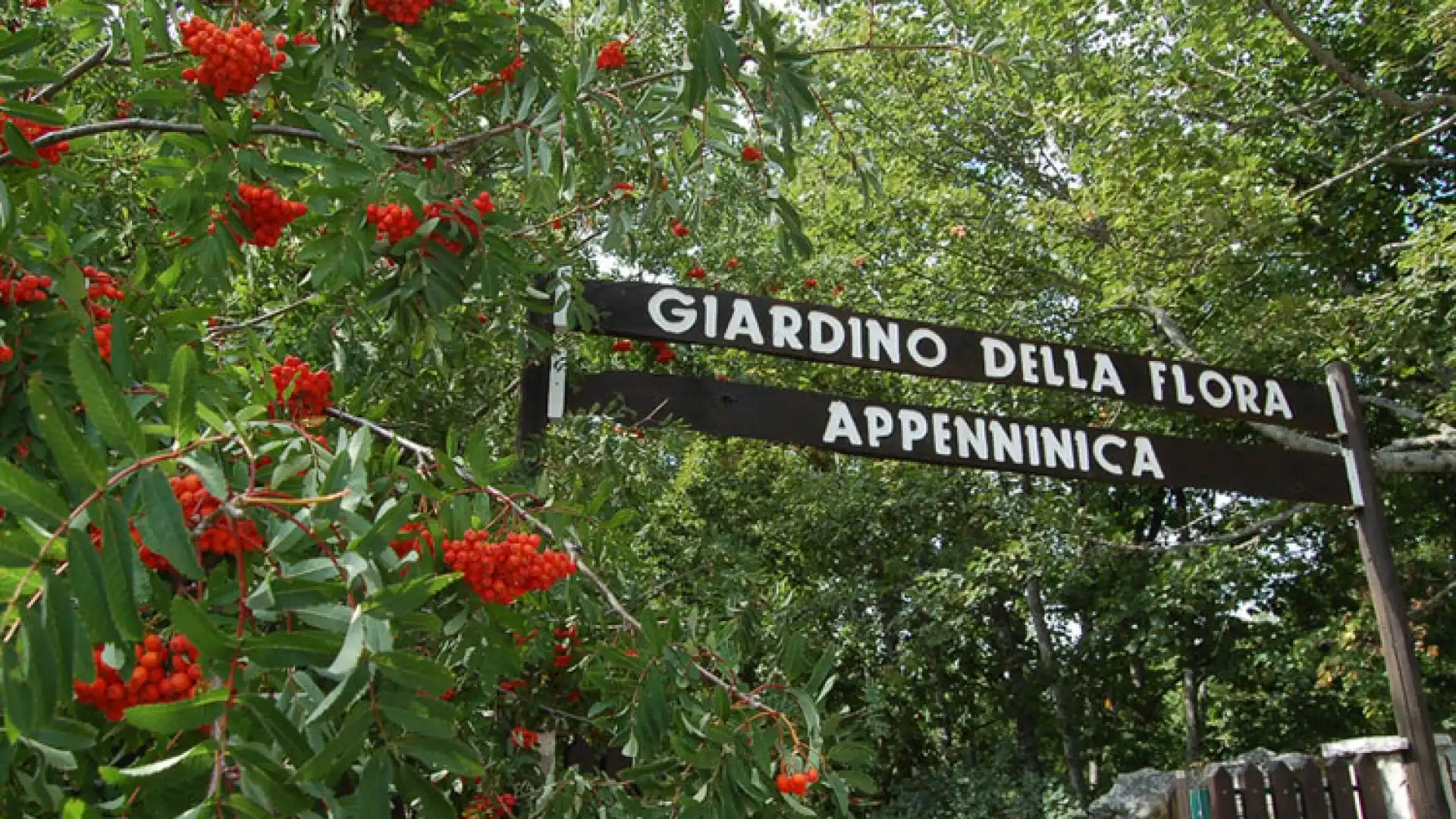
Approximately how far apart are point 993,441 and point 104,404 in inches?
127

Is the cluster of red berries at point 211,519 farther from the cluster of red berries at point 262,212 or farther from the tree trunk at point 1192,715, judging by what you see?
the tree trunk at point 1192,715

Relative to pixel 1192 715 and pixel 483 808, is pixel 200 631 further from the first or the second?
pixel 1192 715

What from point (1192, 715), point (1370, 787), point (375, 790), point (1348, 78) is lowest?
point (375, 790)

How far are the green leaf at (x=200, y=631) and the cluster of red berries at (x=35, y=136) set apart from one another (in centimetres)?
99

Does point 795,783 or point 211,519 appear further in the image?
point 795,783

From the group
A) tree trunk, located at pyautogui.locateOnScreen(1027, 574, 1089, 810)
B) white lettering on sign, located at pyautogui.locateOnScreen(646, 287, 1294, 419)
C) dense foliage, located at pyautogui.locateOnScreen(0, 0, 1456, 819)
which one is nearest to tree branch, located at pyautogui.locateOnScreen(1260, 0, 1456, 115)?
dense foliage, located at pyautogui.locateOnScreen(0, 0, 1456, 819)

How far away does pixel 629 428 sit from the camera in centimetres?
362

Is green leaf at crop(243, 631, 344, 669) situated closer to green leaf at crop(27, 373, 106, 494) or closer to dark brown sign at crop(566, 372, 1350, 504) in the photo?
green leaf at crop(27, 373, 106, 494)

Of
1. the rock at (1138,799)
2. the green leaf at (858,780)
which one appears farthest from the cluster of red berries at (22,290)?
the rock at (1138,799)

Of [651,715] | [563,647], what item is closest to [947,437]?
[563,647]

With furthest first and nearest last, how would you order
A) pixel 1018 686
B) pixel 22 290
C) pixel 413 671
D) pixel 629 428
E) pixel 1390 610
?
pixel 1018 686 < pixel 1390 610 < pixel 629 428 < pixel 22 290 < pixel 413 671

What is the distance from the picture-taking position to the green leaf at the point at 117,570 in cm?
96

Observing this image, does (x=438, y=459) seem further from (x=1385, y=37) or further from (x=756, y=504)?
(x=1385, y=37)

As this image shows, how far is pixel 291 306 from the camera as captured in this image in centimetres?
263
